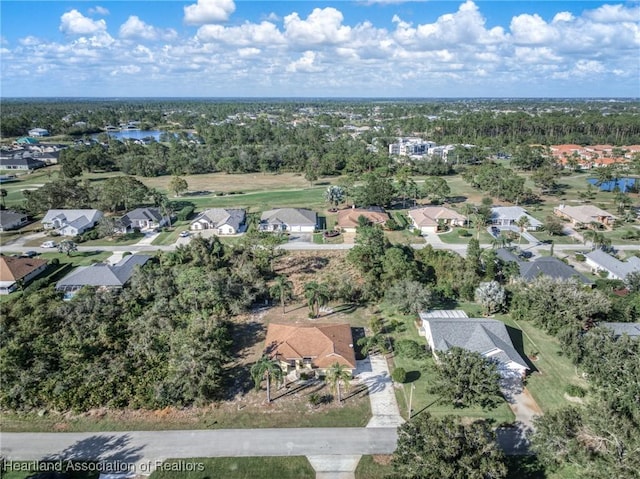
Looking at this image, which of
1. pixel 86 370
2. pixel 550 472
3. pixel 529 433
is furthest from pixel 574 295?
pixel 86 370

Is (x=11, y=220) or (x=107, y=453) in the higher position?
(x=11, y=220)

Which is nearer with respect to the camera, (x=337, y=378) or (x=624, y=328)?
(x=337, y=378)

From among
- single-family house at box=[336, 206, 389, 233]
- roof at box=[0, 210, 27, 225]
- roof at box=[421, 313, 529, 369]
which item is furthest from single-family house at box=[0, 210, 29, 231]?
roof at box=[421, 313, 529, 369]

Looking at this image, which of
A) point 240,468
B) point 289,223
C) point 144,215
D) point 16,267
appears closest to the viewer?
point 240,468

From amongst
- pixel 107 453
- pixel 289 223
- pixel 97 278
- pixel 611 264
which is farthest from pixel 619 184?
pixel 107 453

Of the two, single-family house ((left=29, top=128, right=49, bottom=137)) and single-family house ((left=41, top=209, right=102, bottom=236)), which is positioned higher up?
single-family house ((left=29, top=128, right=49, bottom=137))

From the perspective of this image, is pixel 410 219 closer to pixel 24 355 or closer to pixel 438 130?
pixel 24 355

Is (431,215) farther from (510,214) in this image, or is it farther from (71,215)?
(71,215)

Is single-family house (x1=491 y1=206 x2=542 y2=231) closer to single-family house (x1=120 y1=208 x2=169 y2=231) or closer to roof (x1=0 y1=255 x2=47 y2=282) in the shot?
single-family house (x1=120 y1=208 x2=169 y2=231)
